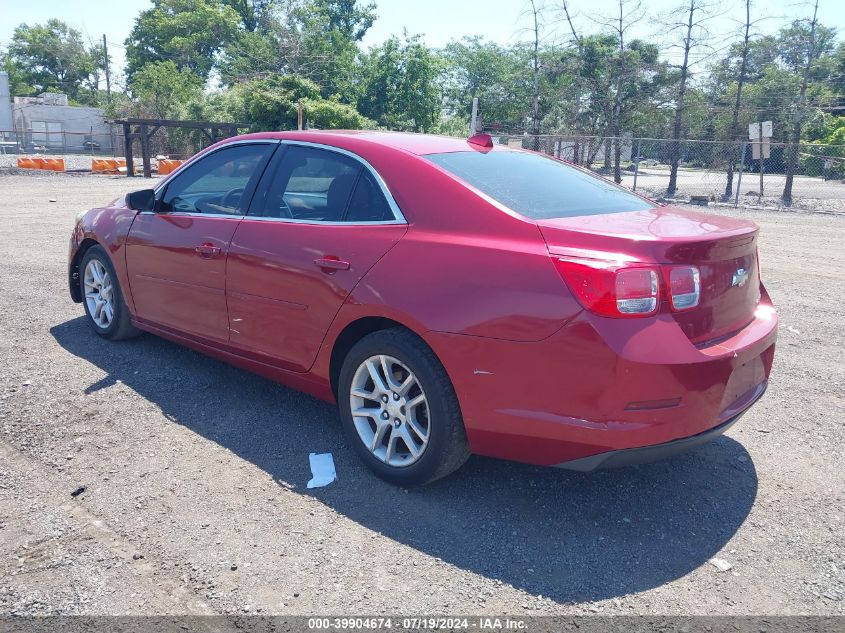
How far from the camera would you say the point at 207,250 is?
4.23 metres

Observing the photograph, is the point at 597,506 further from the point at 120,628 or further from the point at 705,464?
the point at 120,628

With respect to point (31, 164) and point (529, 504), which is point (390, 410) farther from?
point (31, 164)

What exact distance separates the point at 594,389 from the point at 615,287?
1.35 ft

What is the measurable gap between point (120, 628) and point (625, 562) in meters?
1.94

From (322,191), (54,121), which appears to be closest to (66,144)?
(54,121)

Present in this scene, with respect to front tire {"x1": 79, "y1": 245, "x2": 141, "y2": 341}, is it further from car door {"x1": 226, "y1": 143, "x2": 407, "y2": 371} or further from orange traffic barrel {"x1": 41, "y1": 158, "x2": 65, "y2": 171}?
orange traffic barrel {"x1": 41, "y1": 158, "x2": 65, "y2": 171}

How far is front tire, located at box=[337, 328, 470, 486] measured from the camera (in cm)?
314

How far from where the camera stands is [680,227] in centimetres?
316

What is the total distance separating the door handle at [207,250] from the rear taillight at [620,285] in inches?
88.3

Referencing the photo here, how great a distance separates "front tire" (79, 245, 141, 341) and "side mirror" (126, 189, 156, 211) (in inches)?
26.1

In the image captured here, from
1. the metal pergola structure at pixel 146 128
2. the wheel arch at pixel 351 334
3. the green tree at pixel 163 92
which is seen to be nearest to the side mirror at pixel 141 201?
the wheel arch at pixel 351 334

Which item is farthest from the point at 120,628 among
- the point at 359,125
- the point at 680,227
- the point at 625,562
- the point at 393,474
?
the point at 359,125

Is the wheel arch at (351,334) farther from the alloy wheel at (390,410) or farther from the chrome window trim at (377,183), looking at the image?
the chrome window trim at (377,183)

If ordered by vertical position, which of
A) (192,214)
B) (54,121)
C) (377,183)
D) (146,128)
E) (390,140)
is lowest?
(192,214)
